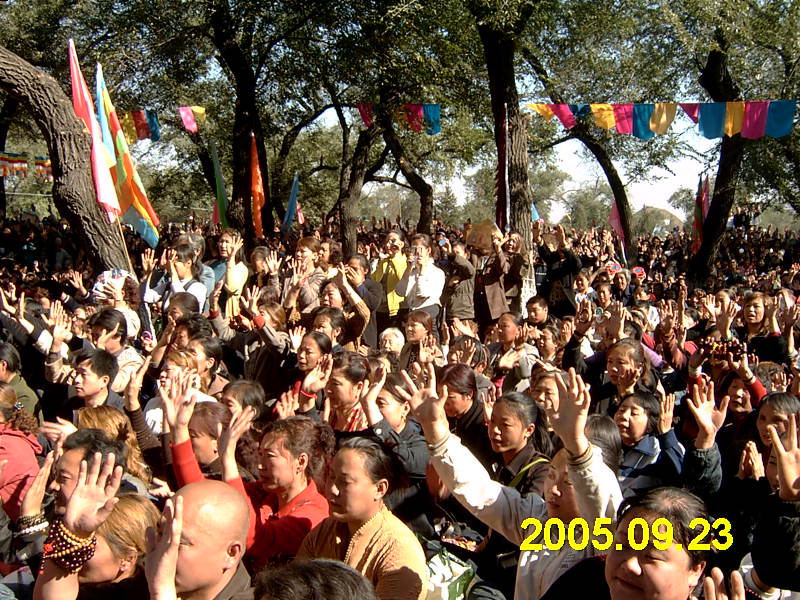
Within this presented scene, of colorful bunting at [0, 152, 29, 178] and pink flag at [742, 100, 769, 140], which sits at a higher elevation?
colorful bunting at [0, 152, 29, 178]

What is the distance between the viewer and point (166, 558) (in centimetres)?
203

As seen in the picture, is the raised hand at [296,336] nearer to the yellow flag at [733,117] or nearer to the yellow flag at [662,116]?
the yellow flag at [662,116]

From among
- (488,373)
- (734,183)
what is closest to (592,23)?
(734,183)

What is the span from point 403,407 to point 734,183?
1290 centimetres

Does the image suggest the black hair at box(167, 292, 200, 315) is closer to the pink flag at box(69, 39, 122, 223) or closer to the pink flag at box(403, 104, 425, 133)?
the pink flag at box(69, 39, 122, 223)

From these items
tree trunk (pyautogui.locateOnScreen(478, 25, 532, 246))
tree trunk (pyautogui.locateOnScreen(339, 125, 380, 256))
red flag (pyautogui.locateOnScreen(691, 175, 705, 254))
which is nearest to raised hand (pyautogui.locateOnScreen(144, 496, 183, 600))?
tree trunk (pyautogui.locateOnScreen(478, 25, 532, 246))

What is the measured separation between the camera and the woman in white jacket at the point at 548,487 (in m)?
2.39

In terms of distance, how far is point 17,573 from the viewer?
8.83ft

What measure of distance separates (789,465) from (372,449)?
1.47 meters

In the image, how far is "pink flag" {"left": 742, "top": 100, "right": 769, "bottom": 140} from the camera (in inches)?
468

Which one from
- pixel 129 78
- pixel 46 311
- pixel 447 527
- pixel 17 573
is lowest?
pixel 447 527

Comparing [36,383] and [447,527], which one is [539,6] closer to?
[36,383]

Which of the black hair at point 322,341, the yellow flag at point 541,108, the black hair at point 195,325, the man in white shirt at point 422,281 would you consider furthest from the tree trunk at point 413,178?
the black hair at point 322,341

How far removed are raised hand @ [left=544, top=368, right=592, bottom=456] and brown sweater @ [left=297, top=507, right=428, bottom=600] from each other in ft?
2.27
